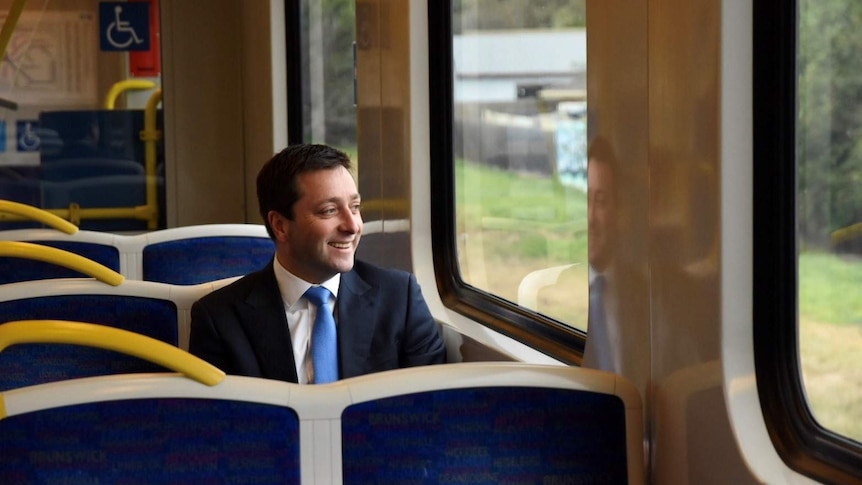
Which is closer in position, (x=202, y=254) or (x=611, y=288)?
(x=611, y=288)

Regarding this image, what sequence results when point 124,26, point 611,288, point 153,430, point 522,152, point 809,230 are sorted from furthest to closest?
point 124,26 → point 522,152 → point 611,288 → point 809,230 → point 153,430

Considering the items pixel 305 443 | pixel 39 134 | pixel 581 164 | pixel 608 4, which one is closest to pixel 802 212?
pixel 608 4

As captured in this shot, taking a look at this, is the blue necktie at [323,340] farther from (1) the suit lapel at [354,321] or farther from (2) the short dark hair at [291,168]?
(2) the short dark hair at [291,168]

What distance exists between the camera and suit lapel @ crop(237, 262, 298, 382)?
2189mm

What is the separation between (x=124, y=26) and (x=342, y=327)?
4.23 m

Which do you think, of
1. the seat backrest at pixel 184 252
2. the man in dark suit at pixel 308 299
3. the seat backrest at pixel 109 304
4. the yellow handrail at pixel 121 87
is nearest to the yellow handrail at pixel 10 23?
the yellow handrail at pixel 121 87

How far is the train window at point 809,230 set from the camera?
1459 millimetres

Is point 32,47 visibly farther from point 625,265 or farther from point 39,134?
point 625,265

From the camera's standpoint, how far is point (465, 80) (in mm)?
3201

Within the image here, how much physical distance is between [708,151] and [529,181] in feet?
3.70

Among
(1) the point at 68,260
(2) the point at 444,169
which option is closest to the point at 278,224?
(1) the point at 68,260

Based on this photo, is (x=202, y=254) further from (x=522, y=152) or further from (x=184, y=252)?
(x=522, y=152)

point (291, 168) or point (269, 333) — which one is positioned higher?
point (291, 168)

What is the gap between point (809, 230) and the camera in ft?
5.08
